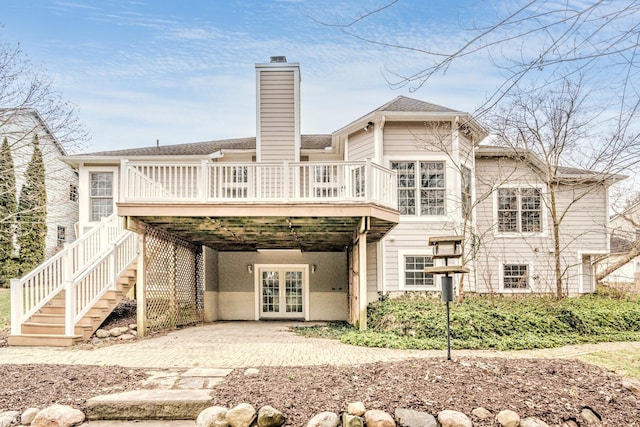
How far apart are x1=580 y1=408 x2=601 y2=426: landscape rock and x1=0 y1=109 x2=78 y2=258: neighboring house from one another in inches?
609

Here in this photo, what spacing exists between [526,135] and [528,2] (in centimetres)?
1078

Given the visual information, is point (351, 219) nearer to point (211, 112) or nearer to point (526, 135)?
point (526, 135)

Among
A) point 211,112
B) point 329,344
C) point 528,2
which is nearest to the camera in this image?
point 528,2

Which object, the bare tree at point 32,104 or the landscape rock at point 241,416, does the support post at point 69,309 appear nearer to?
the landscape rock at point 241,416

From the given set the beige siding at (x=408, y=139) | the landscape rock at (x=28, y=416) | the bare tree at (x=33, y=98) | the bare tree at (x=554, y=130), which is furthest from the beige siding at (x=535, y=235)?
the bare tree at (x=33, y=98)

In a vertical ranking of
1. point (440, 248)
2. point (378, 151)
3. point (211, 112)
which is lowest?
point (440, 248)

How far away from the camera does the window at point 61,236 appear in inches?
878

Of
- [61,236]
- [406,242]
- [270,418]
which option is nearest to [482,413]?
[270,418]

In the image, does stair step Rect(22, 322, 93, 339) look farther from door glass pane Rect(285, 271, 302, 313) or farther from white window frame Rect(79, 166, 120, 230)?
door glass pane Rect(285, 271, 302, 313)

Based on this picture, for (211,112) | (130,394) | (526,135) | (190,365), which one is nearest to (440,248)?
(190,365)

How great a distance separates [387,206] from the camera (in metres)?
10.0

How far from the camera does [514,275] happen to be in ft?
46.8

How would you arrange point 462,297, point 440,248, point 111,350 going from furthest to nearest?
point 462,297
point 111,350
point 440,248

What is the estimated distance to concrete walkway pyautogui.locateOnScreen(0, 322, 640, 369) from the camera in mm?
7102
